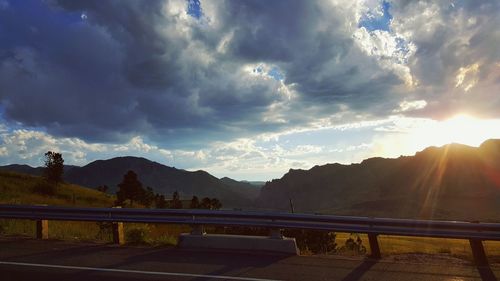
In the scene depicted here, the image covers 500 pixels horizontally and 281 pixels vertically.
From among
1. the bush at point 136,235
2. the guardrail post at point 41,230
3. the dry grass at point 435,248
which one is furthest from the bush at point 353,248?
the guardrail post at point 41,230

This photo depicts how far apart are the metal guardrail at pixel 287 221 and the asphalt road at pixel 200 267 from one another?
2.03 ft

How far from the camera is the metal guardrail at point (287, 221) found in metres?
9.75

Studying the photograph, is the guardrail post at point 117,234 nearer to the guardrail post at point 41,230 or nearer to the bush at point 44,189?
the guardrail post at point 41,230

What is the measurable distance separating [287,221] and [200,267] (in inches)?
98.7

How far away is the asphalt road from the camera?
859 centimetres

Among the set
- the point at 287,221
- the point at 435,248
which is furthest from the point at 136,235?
the point at 435,248

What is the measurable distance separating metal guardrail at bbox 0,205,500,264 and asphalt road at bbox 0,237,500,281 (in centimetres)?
62

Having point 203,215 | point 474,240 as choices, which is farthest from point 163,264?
point 474,240

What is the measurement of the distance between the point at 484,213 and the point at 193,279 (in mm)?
202835

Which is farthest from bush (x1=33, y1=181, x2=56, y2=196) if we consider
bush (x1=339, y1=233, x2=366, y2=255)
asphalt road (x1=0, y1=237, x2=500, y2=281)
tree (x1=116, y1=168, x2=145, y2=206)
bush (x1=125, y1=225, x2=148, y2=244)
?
asphalt road (x1=0, y1=237, x2=500, y2=281)

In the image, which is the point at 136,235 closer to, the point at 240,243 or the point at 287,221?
the point at 240,243

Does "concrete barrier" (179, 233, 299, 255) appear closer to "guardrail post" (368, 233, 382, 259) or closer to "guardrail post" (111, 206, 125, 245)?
"guardrail post" (368, 233, 382, 259)

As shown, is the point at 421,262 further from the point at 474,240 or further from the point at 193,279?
the point at 193,279

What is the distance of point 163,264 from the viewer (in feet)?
31.4
